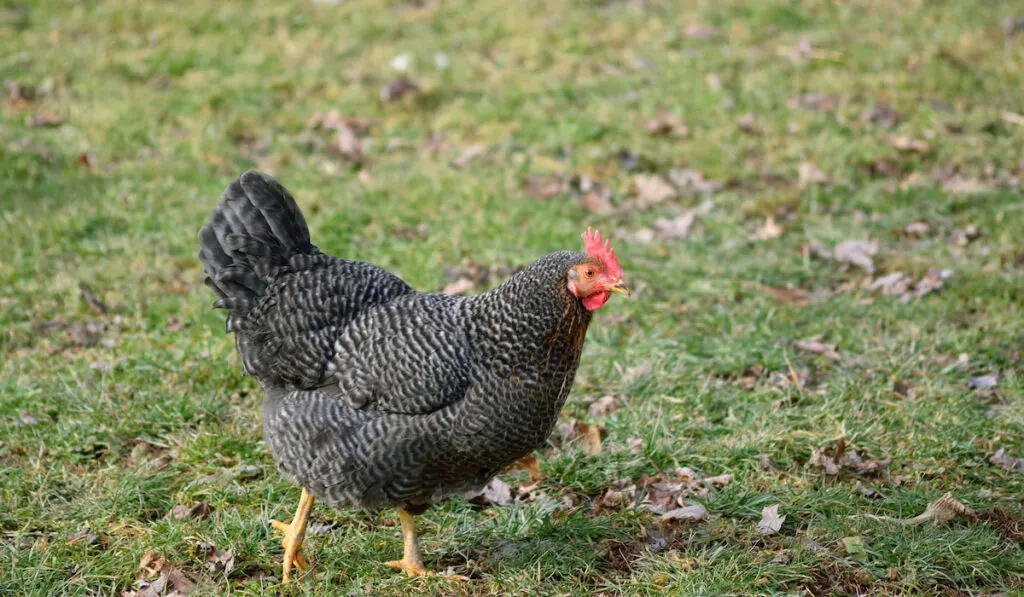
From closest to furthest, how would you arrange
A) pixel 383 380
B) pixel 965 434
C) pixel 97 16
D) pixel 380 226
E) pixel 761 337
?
pixel 383 380 → pixel 965 434 → pixel 761 337 → pixel 380 226 → pixel 97 16

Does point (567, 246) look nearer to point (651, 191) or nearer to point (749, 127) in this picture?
point (651, 191)

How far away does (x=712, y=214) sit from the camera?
278 inches

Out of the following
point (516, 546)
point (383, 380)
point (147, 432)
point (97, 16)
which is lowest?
point (516, 546)

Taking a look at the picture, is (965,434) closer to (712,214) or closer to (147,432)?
(712,214)

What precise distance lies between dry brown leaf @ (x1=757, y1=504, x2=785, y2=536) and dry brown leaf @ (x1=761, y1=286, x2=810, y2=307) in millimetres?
2182

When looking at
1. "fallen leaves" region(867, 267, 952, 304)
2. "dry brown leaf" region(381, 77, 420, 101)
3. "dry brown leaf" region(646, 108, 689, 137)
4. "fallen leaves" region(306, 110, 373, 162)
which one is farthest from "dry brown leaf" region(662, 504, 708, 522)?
"dry brown leaf" region(381, 77, 420, 101)

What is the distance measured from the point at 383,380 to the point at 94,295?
10.2 ft

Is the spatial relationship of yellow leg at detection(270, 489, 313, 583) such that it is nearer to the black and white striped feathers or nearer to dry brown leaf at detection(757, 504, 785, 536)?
the black and white striped feathers

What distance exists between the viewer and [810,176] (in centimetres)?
743

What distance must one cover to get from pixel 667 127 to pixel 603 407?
12.4 ft

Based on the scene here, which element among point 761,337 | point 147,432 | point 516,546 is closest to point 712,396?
point 761,337

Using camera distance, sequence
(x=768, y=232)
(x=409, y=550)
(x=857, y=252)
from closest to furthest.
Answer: (x=409, y=550) < (x=857, y=252) < (x=768, y=232)

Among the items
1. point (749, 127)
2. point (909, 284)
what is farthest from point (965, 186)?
point (749, 127)

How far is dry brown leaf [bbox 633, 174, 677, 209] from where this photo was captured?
729 cm
